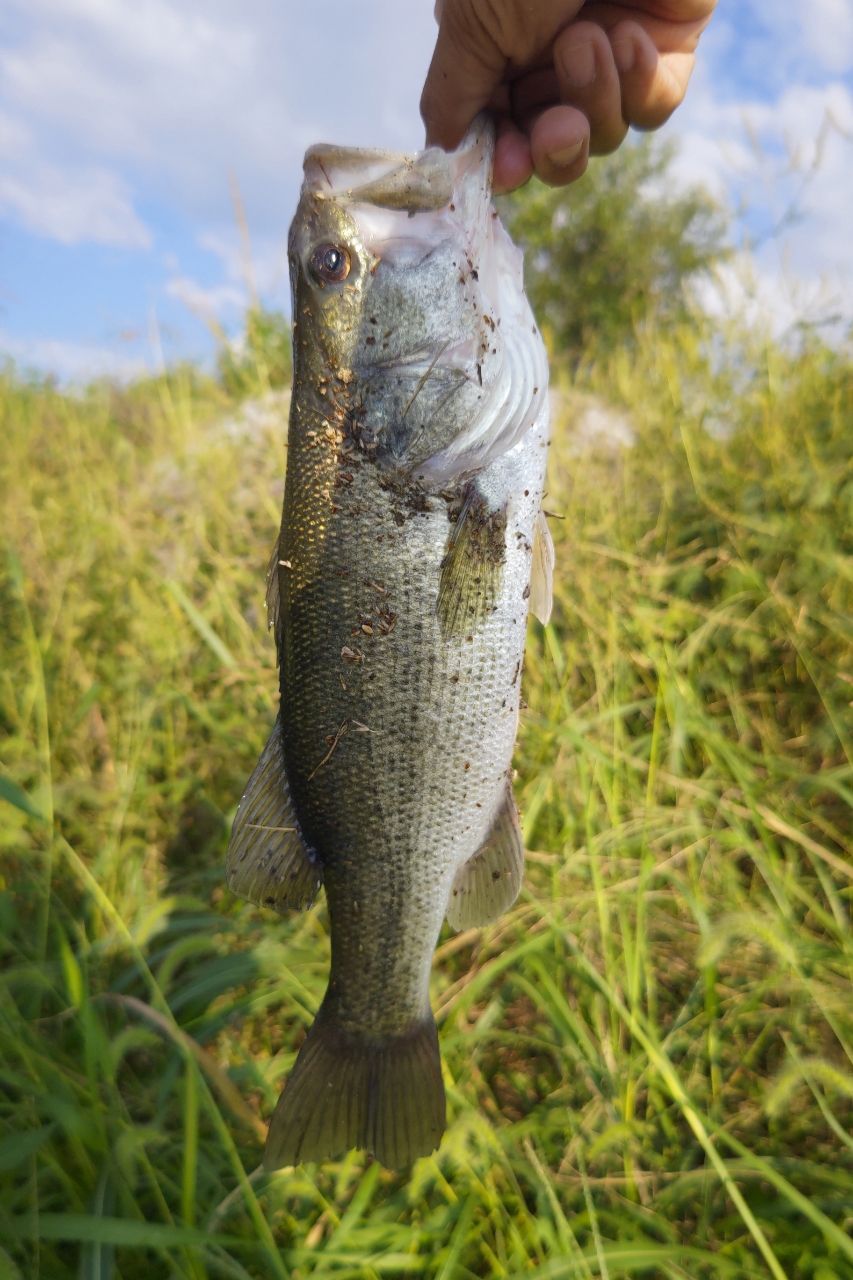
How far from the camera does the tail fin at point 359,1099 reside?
4.32 ft

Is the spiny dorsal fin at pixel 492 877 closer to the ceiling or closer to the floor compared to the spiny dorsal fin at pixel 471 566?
closer to the floor

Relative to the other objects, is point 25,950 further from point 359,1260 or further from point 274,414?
point 274,414

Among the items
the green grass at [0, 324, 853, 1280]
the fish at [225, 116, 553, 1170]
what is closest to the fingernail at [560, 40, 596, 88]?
the fish at [225, 116, 553, 1170]

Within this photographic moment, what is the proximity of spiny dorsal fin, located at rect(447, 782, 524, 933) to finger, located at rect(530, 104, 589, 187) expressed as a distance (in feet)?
4.88

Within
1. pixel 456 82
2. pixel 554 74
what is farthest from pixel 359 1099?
pixel 554 74

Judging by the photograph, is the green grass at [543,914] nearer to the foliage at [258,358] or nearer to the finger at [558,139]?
the foliage at [258,358]

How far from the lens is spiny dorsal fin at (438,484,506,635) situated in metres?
1.31

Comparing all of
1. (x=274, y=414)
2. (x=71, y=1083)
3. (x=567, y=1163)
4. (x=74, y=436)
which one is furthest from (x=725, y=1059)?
(x=74, y=436)

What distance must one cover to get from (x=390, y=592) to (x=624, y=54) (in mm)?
1683

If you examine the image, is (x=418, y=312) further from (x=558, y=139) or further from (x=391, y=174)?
(x=558, y=139)

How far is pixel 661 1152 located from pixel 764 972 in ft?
2.04

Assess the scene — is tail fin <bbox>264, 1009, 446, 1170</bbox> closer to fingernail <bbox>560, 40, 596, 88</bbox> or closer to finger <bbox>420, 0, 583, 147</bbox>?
finger <bbox>420, 0, 583, 147</bbox>

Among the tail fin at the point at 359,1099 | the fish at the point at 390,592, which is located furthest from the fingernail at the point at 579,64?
the tail fin at the point at 359,1099

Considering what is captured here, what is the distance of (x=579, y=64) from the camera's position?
5.59 ft
